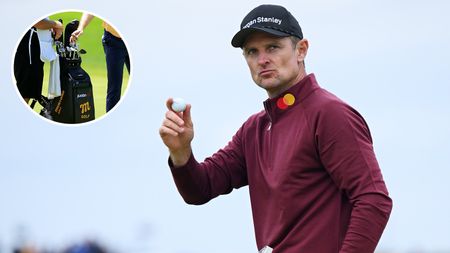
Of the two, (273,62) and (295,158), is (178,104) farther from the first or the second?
(295,158)

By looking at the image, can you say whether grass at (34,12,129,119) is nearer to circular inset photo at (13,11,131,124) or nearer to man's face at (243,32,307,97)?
circular inset photo at (13,11,131,124)

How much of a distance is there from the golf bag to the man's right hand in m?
2.12

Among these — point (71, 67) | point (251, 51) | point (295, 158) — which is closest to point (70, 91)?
point (71, 67)

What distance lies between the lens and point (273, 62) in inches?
215

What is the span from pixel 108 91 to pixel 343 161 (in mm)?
3194

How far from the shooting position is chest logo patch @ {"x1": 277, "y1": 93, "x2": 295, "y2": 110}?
5.47 m

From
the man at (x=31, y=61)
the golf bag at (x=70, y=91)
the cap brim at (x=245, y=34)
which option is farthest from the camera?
the man at (x=31, y=61)

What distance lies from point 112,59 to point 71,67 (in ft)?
1.40

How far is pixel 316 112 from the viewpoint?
17.3 ft

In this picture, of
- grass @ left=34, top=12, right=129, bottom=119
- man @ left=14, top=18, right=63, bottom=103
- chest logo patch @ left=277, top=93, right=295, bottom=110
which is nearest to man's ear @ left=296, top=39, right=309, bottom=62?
chest logo patch @ left=277, top=93, right=295, bottom=110

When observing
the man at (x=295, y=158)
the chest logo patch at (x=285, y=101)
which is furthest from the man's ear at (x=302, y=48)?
the chest logo patch at (x=285, y=101)

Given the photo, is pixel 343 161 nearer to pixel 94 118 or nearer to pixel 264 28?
pixel 264 28

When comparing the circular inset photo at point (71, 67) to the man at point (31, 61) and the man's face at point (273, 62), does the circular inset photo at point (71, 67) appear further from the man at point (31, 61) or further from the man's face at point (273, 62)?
the man's face at point (273, 62)

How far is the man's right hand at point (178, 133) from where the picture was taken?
558 cm
